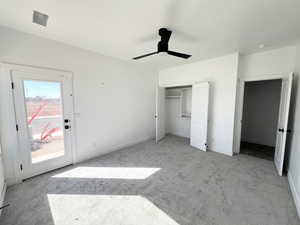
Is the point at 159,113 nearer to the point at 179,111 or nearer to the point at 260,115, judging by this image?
the point at 179,111

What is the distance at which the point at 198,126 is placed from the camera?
405 centimetres

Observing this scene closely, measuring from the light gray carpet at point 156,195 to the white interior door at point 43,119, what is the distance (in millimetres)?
293

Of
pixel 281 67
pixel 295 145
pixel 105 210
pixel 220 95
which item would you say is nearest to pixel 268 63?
pixel 281 67

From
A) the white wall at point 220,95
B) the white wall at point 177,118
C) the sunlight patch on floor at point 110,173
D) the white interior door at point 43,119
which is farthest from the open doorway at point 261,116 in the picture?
the white interior door at point 43,119

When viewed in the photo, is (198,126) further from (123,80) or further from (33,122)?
(33,122)

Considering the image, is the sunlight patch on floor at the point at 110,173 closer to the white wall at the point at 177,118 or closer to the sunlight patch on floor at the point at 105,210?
the sunlight patch on floor at the point at 105,210

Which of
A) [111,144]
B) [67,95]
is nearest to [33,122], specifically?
[67,95]

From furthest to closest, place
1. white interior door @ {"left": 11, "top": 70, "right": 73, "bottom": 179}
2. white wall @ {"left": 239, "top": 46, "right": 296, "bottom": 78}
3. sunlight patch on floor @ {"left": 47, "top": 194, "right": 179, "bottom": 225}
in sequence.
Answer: white wall @ {"left": 239, "top": 46, "right": 296, "bottom": 78}
white interior door @ {"left": 11, "top": 70, "right": 73, "bottom": 179}
sunlight patch on floor @ {"left": 47, "top": 194, "right": 179, "bottom": 225}

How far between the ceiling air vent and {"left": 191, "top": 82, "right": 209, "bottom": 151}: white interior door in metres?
3.61

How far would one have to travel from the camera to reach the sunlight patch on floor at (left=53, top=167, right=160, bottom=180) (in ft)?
8.57

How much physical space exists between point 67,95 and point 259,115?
571cm

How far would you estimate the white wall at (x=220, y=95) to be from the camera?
3412mm

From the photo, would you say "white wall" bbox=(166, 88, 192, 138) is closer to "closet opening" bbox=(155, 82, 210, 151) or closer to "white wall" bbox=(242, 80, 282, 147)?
"closet opening" bbox=(155, 82, 210, 151)

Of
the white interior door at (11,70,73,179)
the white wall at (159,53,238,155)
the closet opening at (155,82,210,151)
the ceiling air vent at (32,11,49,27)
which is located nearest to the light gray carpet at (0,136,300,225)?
the white interior door at (11,70,73,179)
